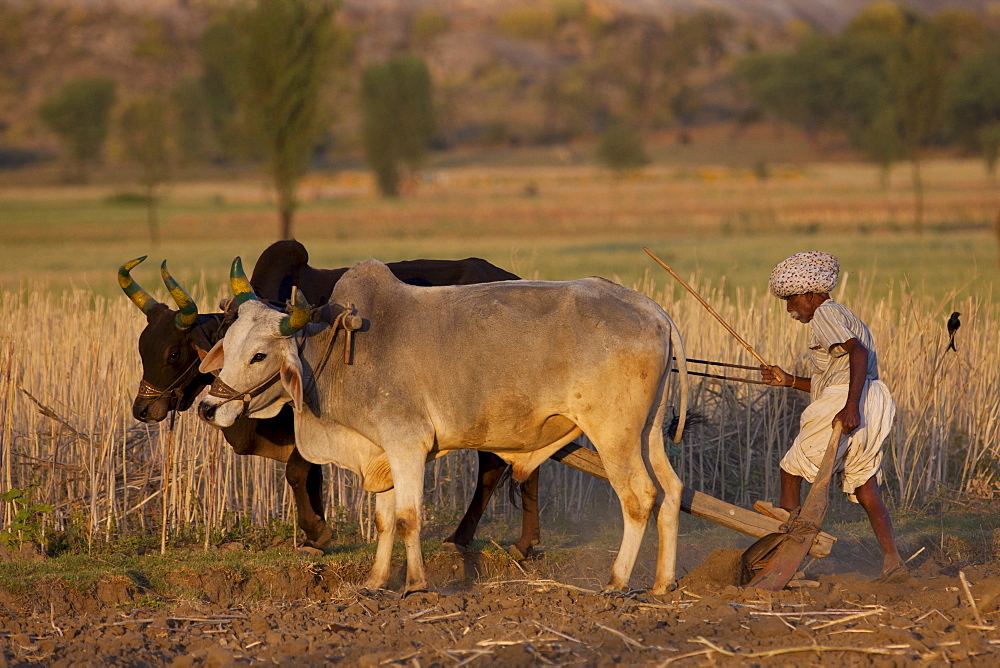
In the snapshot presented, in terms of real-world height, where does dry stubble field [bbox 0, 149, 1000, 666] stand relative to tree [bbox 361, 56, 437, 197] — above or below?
below

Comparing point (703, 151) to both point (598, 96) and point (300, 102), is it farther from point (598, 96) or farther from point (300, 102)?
point (300, 102)

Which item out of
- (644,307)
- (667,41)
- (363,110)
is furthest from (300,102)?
(667,41)

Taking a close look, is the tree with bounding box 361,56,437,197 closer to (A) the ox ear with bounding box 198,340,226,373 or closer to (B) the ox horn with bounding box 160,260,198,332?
(B) the ox horn with bounding box 160,260,198,332

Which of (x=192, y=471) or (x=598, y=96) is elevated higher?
(x=598, y=96)

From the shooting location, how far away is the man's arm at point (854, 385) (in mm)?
5168

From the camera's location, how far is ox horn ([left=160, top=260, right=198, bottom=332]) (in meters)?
5.43

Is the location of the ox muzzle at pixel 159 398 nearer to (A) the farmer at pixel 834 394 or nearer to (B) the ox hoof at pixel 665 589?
(B) the ox hoof at pixel 665 589

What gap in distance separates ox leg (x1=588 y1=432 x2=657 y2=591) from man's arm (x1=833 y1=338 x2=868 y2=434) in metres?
0.94

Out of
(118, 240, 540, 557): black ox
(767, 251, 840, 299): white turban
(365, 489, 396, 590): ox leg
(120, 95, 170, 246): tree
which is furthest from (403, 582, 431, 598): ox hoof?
(120, 95, 170, 246): tree

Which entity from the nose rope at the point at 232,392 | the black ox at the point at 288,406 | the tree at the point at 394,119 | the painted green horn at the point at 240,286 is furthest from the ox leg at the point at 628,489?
the tree at the point at 394,119

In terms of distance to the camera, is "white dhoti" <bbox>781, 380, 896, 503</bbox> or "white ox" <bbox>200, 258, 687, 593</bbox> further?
"white dhoti" <bbox>781, 380, 896, 503</bbox>

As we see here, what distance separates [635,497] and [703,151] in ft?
261

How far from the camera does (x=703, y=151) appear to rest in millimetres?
82062

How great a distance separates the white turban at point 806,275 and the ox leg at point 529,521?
181 cm
